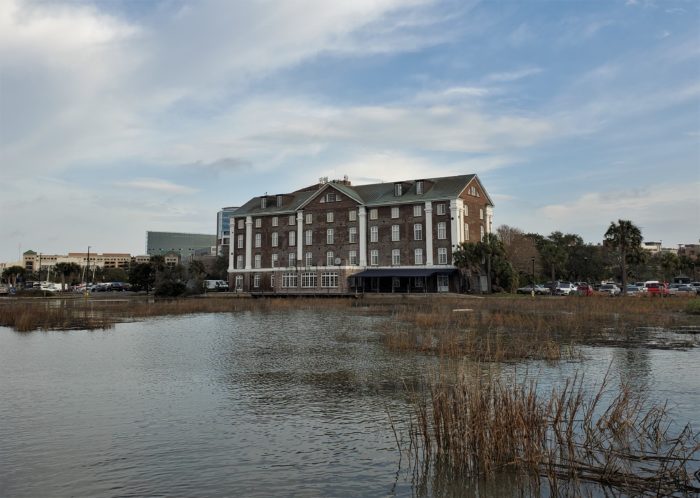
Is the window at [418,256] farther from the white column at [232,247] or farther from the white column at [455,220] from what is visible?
the white column at [232,247]

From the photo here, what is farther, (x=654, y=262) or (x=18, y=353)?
(x=654, y=262)

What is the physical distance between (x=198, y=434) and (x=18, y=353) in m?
13.2

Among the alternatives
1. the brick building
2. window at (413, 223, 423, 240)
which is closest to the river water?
the brick building

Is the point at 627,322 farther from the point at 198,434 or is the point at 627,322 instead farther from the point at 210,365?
the point at 198,434

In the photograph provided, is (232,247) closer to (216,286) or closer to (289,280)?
(216,286)

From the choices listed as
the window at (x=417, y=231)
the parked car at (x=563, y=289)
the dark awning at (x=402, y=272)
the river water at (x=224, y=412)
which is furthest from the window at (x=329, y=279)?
the river water at (x=224, y=412)

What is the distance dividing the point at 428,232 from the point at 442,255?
3.36 m

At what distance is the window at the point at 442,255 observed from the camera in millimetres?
66312

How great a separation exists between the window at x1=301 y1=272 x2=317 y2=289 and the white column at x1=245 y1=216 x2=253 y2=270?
31.9ft

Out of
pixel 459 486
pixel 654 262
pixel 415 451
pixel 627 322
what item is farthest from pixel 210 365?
pixel 654 262

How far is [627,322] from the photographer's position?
2839 centimetres

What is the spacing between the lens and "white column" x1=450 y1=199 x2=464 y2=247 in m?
65.2

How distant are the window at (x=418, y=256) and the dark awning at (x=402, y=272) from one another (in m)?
1.25

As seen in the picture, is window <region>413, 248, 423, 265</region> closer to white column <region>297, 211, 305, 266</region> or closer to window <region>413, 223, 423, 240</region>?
window <region>413, 223, 423, 240</region>
